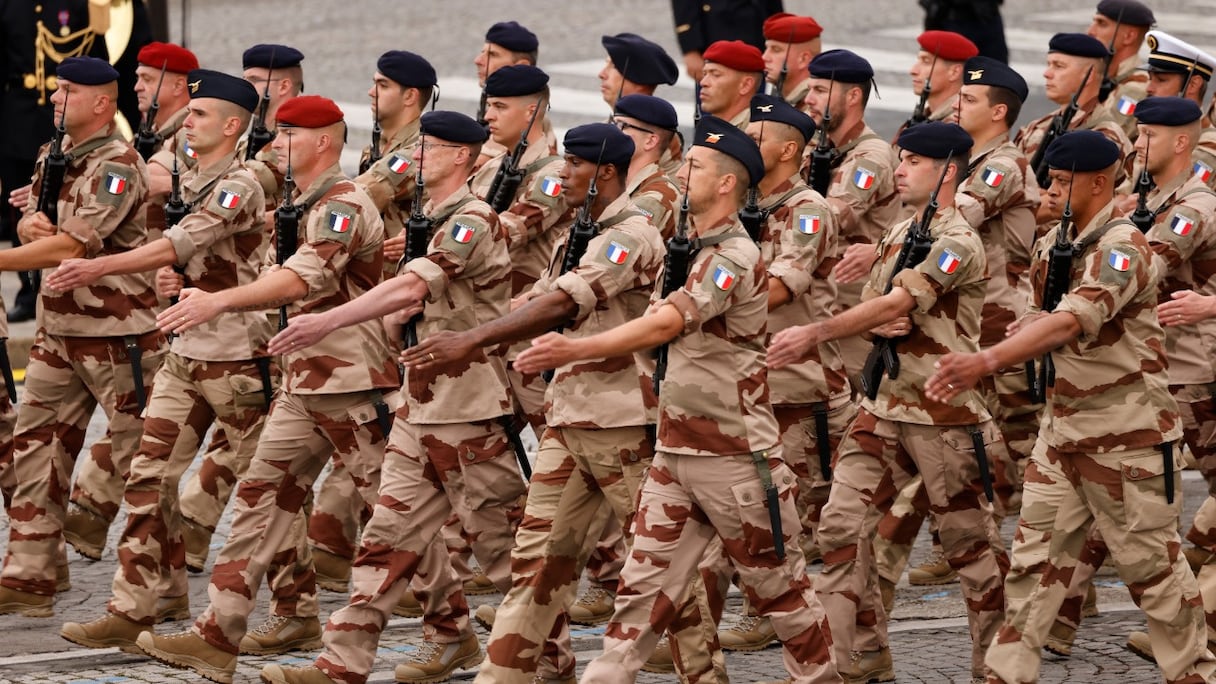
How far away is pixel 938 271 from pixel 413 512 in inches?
84.3

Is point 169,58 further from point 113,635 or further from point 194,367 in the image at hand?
point 113,635

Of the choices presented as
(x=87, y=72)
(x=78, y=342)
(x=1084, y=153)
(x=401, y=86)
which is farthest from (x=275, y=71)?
(x=1084, y=153)

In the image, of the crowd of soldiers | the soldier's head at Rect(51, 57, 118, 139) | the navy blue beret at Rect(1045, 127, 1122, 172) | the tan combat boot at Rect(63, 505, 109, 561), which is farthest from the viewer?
the tan combat boot at Rect(63, 505, 109, 561)

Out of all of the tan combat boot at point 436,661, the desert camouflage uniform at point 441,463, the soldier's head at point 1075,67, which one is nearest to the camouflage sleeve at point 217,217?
the desert camouflage uniform at point 441,463

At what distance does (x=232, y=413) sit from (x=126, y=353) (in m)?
0.80

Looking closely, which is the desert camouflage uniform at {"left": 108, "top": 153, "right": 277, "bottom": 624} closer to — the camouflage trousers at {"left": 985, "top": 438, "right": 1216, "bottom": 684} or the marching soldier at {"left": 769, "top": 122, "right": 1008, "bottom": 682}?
the marching soldier at {"left": 769, "top": 122, "right": 1008, "bottom": 682}

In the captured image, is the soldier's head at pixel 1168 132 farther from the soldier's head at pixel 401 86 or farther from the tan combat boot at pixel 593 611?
the soldier's head at pixel 401 86

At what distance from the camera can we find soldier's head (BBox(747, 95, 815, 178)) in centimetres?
1041

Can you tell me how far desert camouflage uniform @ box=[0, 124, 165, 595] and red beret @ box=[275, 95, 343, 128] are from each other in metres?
1.09

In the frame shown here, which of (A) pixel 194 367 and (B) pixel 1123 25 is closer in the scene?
(A) pixel 194 367

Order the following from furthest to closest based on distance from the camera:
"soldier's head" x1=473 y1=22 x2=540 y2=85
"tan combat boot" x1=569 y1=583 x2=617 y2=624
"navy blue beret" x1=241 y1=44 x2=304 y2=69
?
1. "soldier's head" x1=473 y1=22 x2=540 y2=85
2. "navy blue beret" x1=241 y1=44 x2=304 y2=69
3. "tan combat boot" x1=569 y1=583 x2=617 y2=624

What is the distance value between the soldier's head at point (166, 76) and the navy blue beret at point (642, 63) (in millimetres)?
2013

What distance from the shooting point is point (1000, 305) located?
11.5 m

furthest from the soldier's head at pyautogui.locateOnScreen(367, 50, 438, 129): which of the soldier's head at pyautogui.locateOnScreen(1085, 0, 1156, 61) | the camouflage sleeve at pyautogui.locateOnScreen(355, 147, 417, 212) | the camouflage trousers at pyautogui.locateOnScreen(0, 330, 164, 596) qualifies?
the soldier's head at pyautogui.locateOnScreen(1085, 0, 1156, 61)
